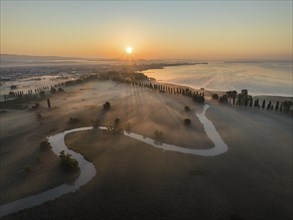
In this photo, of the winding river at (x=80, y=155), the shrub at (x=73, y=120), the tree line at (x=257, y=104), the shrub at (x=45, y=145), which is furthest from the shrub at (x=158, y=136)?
the tree line at (x=257, y=104)

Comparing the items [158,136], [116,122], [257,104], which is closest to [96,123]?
[116,122]

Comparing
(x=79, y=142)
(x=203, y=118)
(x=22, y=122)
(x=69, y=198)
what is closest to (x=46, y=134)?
(x=79, y=142)

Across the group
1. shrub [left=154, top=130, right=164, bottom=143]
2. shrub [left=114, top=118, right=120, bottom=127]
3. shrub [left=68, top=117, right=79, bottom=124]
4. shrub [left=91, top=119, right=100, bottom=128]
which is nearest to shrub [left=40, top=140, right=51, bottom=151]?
shrub [left=91, top=119, right=100, bottom=128]

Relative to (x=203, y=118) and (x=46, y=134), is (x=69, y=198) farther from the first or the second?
(x=203, y=118)

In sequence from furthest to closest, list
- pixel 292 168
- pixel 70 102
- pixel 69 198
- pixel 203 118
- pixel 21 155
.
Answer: pixel 70 102
pixel 203 118
pixel 21 155
pixel 292 168
pixel 69 198

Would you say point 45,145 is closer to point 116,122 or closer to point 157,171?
point 116,122

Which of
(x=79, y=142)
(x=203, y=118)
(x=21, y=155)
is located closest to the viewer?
(x=21, y=155)

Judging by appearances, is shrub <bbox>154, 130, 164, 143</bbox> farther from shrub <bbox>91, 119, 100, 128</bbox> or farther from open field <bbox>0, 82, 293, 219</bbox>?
shrub <bbox>91, 119, 100, 128</bbox>
